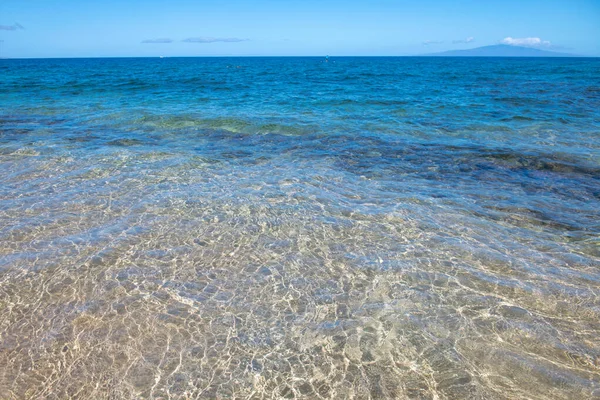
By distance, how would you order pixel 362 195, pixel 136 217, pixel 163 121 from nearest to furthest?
1. pixel 136 217
2. pixel 362 195
3. pixel 163 121

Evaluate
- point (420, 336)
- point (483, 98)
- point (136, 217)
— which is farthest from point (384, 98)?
point (420, 336)

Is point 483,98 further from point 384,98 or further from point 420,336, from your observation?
point 420,336

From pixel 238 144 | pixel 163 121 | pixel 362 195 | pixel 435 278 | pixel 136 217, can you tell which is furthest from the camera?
pixel 163 121

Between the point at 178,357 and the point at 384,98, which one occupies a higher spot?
the point at 384,98

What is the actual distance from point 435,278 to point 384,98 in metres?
19.6

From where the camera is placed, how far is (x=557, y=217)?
6926 mm

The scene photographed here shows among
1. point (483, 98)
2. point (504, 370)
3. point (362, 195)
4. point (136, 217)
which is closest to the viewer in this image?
point (504, 370)

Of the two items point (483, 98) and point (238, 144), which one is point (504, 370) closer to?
point (238, 144)

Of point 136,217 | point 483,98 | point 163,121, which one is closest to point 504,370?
point 136,217

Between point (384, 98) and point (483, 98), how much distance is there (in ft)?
20.4

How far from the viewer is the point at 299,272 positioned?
522 cm

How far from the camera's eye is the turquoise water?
3.62 meters

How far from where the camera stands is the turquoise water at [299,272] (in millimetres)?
3623

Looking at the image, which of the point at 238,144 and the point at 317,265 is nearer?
the point at 317,265
